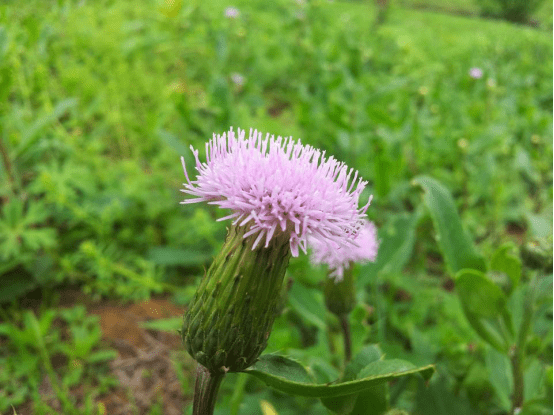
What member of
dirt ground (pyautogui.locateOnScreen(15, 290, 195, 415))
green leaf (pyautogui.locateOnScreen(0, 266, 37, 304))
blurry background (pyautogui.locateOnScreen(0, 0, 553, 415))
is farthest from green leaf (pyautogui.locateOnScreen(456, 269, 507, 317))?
green leaf (pyautogui.locateOnScreen(0, 266, 37, 304))

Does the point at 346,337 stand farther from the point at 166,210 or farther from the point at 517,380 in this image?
the point at 166,210

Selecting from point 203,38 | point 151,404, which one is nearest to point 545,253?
point 151,404

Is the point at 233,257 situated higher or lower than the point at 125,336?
higher

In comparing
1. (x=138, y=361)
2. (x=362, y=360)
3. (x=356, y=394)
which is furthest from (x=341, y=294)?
(x=138, y=361)

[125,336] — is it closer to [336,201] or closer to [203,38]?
[336,201]

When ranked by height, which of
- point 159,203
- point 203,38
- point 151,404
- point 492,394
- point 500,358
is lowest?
point 151,404

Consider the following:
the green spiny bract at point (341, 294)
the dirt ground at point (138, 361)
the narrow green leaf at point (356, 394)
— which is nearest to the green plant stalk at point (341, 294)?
the green spiny bract at point (341, 294)
